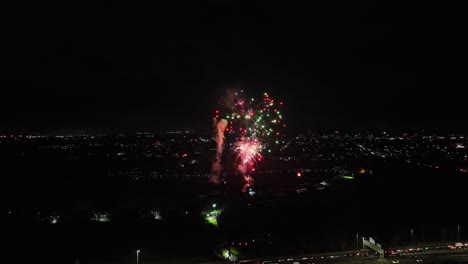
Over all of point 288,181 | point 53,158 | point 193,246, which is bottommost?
point 193,246

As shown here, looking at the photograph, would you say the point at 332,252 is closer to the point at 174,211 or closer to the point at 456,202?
the point at 174,211

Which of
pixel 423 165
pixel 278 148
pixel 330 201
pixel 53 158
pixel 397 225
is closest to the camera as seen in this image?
pixel 397 225

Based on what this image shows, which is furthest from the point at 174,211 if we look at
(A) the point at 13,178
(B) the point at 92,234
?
(A) the point at 13,178

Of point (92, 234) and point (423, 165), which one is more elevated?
point (423, 165)

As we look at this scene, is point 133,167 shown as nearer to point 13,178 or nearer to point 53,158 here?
point 13,178

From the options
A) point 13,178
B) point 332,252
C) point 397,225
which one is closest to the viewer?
point 332,252

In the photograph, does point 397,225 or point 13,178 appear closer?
point 397,225

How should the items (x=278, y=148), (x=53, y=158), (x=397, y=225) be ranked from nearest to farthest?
(x=397, y=225) → (x=53, y=158) → (x=278, y=148)

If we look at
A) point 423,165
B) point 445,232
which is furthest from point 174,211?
point 423,165

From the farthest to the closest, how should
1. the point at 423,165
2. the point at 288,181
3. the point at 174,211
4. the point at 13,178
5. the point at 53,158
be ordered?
the point at 53,158
the point at 423,165
the point at 13,178
the point at 288,181
the point at 174,211
